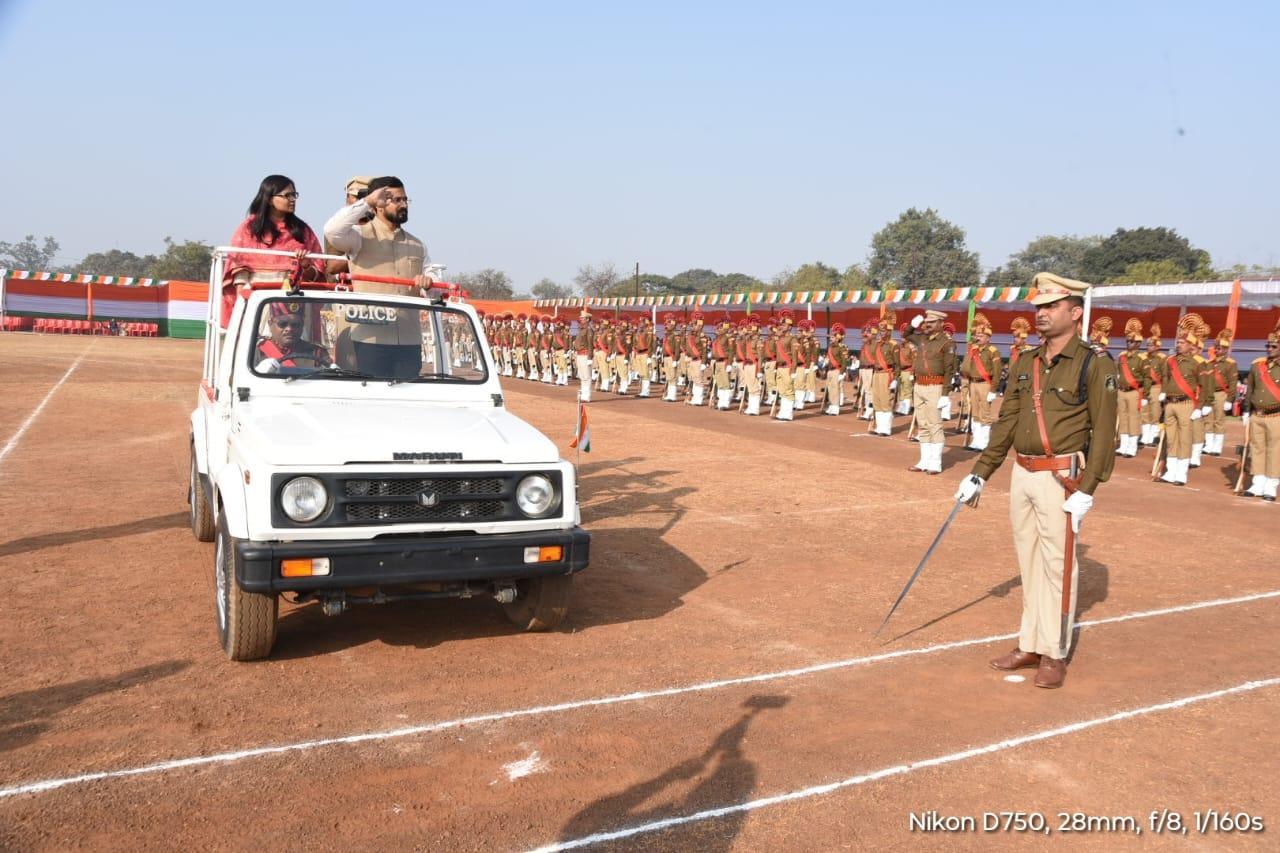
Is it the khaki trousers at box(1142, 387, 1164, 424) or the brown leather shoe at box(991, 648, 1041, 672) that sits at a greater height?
the khaki trousers at box(1142, 387, 1164, 424)

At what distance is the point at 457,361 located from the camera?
6293mm

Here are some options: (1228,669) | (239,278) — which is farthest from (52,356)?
(1228,669)

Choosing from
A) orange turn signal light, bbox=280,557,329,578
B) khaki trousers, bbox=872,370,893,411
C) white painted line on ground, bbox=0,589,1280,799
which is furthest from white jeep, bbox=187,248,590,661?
khaki trousers, bbox=872,370,893,411

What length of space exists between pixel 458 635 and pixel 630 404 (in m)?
19.6

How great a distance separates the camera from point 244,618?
4.85m

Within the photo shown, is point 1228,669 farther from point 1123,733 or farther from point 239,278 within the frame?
point 239,278

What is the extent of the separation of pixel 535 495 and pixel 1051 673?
2939 mm

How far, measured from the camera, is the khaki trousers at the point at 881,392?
18.3 m

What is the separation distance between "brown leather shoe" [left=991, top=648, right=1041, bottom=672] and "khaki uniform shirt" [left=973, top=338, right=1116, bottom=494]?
99cm

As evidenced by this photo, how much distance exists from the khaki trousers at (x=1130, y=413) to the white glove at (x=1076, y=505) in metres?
12.5

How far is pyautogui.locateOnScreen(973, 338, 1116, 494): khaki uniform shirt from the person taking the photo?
506 centimetres

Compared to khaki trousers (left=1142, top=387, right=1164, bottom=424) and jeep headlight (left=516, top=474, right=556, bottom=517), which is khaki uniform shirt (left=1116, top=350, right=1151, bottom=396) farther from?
jeep headlight (left=516, top=474, right=556, bottom=517)

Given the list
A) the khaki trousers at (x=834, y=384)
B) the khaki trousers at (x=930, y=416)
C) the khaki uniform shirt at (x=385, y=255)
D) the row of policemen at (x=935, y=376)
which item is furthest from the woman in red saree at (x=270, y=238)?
the khaki trousers at (x=834, y=384)

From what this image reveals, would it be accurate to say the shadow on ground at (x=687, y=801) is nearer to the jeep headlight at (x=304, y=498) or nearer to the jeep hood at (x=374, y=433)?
the jeep hood at (x=374, y=433)
